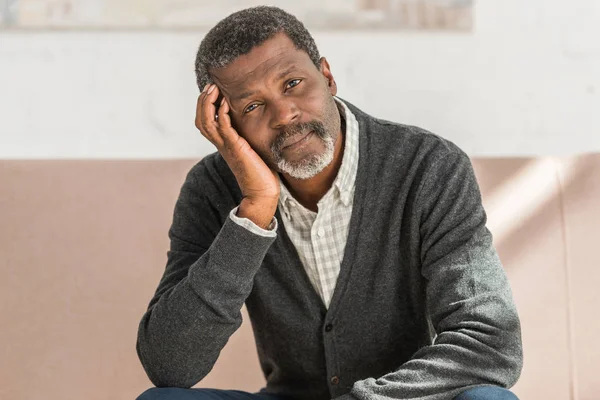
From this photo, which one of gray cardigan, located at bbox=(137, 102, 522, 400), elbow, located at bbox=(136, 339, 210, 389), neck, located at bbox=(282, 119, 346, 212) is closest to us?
gray cardigan, located at bbox=(137, 102, 522, 400)

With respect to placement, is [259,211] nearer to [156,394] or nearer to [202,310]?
[202,310]

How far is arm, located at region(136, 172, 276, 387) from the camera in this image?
158 centimetres

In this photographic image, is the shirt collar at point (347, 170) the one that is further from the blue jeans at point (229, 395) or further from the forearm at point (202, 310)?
the blue jeans at point (229, 395)

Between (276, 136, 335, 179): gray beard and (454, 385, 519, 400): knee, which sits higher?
(276, 136, 335, 179): gray beard

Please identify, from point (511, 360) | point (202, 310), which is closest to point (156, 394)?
point (202, 310)

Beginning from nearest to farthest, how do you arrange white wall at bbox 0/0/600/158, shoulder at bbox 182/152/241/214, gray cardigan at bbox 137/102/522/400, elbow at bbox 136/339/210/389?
gray cardigan at bbox 137/102/522/400
elbow at bbox 136/339/210/389
shoulder at bbox 182/152/241/214
white wall at bbox 0/0/600/158

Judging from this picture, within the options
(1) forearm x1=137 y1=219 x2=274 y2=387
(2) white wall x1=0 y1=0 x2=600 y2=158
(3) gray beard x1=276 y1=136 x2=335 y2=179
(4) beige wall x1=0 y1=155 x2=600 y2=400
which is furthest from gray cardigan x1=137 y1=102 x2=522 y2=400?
(2) white wall x1=0 y1=0 x2=600 y2=158

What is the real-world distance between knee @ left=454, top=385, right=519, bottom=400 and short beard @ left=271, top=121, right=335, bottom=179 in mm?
512

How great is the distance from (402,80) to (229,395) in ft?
3.65

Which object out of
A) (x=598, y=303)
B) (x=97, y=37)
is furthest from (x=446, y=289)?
(x=97, y=37)

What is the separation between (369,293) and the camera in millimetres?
1737

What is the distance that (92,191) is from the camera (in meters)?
2.23

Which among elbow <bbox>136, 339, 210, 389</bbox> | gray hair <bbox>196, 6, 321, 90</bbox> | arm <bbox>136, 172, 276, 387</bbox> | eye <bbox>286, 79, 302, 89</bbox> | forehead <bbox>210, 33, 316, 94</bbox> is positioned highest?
gray hair <bbox>196, 6, 321, 90</bbox>

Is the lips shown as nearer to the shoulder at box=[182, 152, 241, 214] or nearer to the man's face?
the man's face
